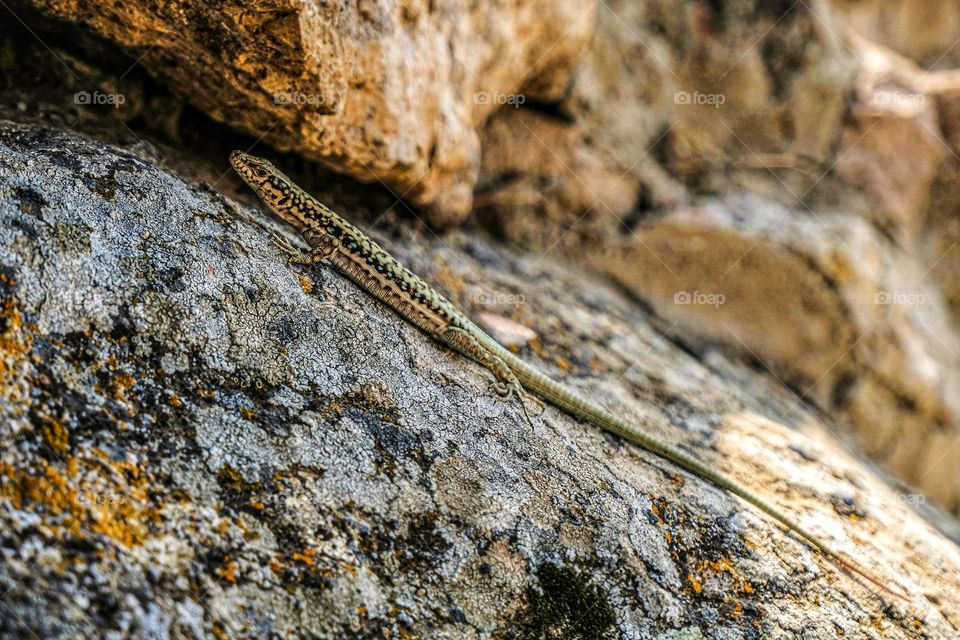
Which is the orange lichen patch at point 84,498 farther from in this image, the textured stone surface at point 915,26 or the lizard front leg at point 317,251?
the textured stone surface at point 915,26

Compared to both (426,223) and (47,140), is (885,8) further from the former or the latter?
(47,140)

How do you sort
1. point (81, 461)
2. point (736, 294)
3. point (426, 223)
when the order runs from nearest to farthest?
point (81, 461)
point (426, 223)
point (736, 294)

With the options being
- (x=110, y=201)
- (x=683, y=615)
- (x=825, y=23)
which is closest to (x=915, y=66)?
(x=825, y=23)

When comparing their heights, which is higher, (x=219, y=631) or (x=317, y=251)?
(x=317, y=251)

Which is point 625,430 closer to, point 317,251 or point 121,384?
point 317,251

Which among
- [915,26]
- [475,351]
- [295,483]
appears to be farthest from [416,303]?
[915,26]

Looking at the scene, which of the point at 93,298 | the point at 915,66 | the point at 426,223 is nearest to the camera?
the point at 93,298
